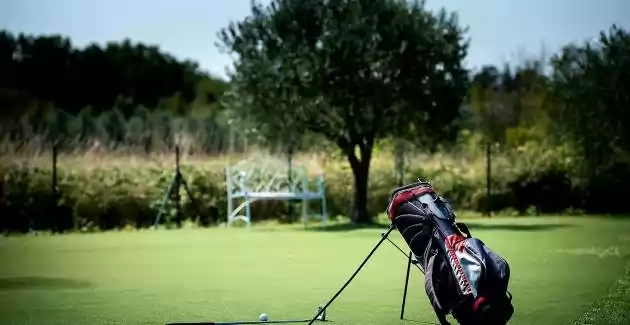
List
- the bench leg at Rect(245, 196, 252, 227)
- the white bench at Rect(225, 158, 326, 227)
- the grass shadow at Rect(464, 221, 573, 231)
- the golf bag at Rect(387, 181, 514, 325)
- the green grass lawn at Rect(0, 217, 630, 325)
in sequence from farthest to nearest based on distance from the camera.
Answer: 1. the white bench at Rect(225, 158, 326, 227)
2. the bench leg at Rect(245, 196, 252, 227)
3. the grass shadow at Rect(464, 221, 573, 231)
4. the green grass lawn at Rect(0, 217, 630, 325)
5. the golf bag at Rect(387, 181, 514, 325)

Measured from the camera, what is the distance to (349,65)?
10203 millimetres

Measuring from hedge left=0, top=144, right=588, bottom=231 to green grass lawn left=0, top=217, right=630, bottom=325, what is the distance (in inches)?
18.1

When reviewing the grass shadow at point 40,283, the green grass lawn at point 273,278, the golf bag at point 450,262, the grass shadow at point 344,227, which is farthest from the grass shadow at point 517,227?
the golf bag at point 450,262

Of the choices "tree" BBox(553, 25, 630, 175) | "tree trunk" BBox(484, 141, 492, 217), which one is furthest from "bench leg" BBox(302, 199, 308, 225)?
"tree" BBox(553, 25, 630, 175)

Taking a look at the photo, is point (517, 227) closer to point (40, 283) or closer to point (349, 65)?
point (349, 65)

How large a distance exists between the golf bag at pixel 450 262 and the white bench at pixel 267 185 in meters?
7.10

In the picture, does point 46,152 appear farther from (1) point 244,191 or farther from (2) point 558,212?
(2) point 558,212

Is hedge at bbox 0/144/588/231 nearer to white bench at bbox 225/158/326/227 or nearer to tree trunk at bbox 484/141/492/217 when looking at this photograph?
tree trunk at bbox 484/141/492/217

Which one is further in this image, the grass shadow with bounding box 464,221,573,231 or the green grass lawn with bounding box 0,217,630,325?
the grass shadow with bounding box 464,221,573,231

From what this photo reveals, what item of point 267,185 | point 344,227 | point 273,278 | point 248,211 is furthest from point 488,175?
point 273,278

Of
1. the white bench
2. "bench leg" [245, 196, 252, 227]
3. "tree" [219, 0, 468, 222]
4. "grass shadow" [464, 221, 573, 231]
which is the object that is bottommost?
"grass shadow" [464, 221, 573, 231]

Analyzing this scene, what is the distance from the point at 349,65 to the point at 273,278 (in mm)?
4736

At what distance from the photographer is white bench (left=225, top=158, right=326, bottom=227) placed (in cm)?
1102

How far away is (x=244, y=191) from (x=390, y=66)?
6.88 ft
